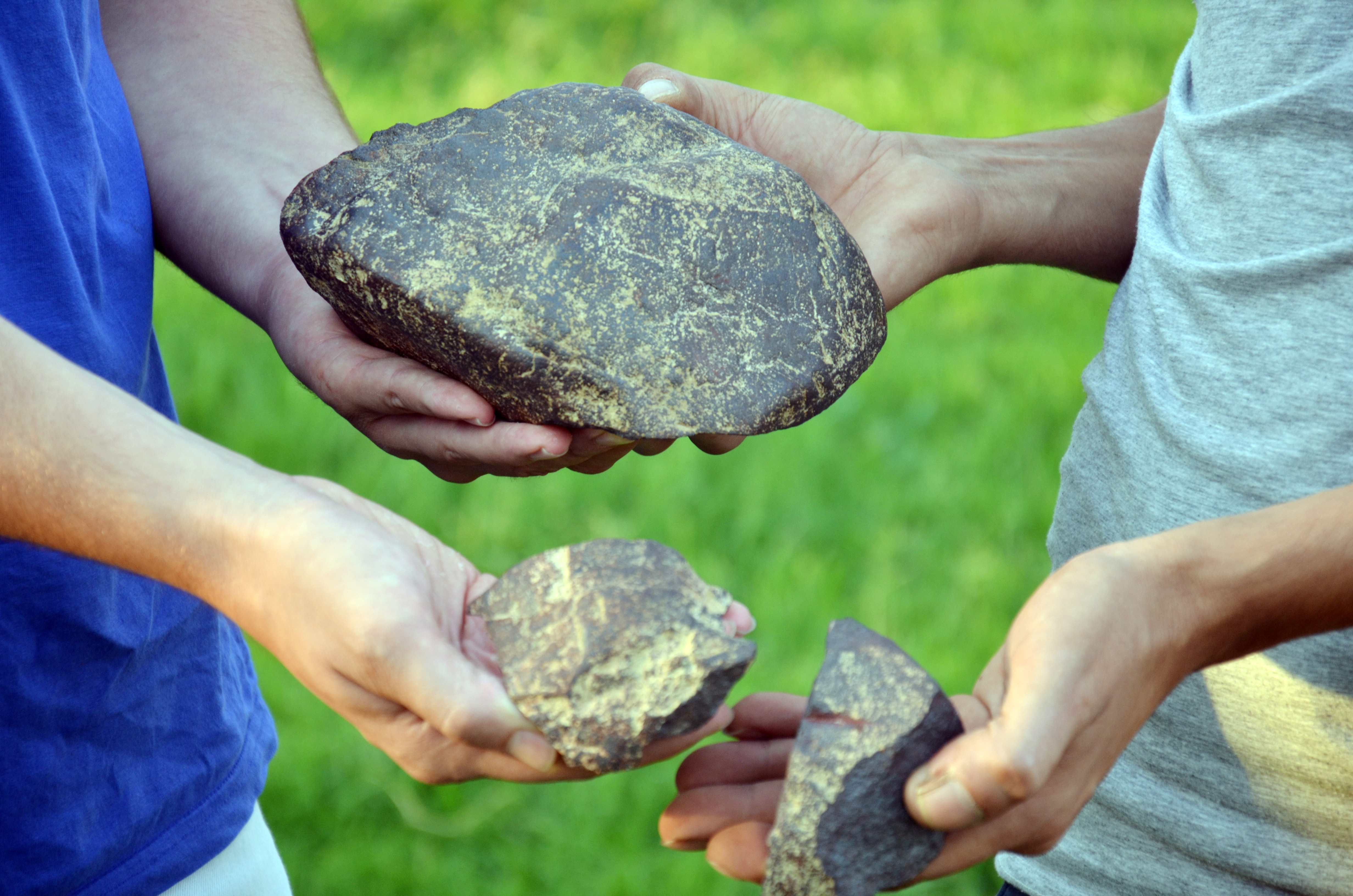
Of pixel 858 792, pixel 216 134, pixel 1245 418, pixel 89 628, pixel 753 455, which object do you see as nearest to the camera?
pixel 858 792

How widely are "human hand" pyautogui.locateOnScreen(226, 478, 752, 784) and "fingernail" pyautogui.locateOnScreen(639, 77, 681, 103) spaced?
1.04m

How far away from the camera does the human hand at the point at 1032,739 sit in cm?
105

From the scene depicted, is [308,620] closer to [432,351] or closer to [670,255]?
[432,351]

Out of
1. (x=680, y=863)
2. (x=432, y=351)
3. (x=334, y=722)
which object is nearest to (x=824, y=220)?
(x=432, y=351)

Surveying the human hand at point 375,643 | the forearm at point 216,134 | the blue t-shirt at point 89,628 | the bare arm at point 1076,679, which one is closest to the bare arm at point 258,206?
the forearm at point 216,134

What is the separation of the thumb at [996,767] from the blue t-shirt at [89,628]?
0.90 m

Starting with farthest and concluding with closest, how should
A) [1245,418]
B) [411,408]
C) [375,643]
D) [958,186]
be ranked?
[958,186] < [411,408] < [1245,418] < [375,643]

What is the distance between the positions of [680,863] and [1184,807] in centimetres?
124

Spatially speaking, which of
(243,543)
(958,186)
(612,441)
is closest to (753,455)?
(958,186)

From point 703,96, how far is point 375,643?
130 centimetres

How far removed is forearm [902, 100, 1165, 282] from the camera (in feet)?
6.13

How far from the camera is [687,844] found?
1262 mm

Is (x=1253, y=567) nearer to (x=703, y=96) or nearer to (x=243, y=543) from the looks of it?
(x=243, y=543)

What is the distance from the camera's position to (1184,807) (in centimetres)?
143
